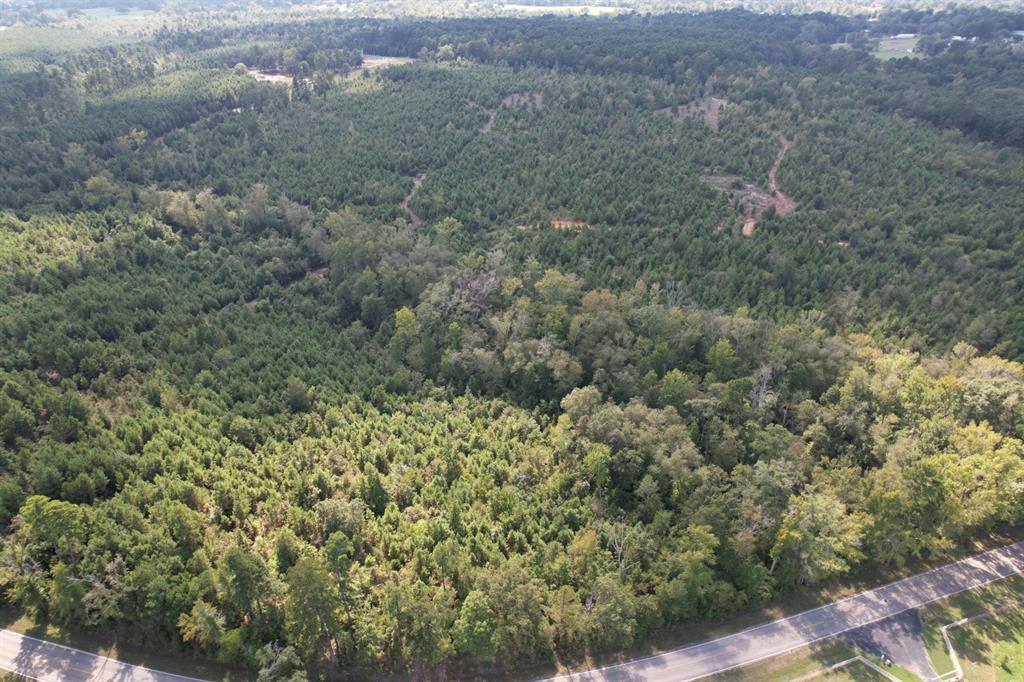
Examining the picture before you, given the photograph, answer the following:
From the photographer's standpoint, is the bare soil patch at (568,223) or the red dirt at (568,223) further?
the red dirt at (568,223)

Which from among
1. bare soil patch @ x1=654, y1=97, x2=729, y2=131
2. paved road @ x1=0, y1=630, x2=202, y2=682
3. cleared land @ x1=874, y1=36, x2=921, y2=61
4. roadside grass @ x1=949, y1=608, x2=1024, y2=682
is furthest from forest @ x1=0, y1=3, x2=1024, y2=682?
cleared land @ x1=874, y1=36, x2=921, y2=61

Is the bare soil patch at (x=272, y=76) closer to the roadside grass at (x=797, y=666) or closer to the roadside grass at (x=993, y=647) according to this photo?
the roadside grass at (x=797, y=666)

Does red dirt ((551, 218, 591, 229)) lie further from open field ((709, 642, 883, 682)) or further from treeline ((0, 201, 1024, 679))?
open field ((709, 642, 883, 682))

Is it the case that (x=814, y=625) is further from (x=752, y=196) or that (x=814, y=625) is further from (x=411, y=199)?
(x=411, y=199)

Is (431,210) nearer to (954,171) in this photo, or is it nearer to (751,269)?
(751,269)

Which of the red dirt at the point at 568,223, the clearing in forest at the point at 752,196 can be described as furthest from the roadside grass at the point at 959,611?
the red dirt at the point at 568,223

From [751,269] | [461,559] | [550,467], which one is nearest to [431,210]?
[751,269]

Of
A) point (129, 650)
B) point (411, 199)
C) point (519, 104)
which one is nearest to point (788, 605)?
point (129, 650)
